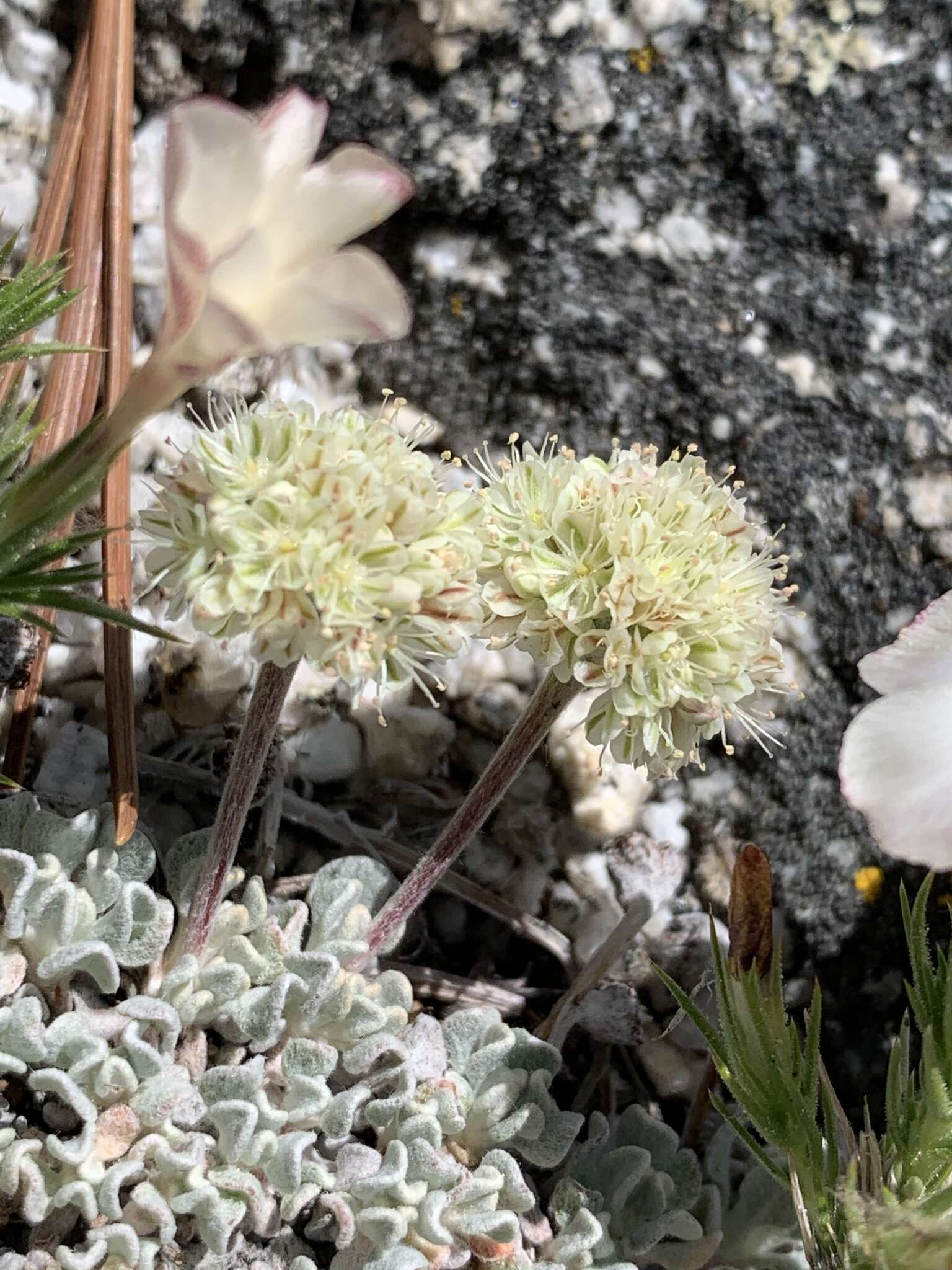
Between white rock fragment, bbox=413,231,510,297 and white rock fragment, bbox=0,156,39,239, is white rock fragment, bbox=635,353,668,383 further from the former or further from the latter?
white rock fragment, bbox=0,156,39,239

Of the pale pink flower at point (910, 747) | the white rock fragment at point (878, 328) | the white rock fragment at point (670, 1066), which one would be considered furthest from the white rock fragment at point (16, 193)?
the white rock fragment at point (670, 1066)

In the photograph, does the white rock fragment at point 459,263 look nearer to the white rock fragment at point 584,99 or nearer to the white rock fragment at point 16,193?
the white rock fragment at point 584,99

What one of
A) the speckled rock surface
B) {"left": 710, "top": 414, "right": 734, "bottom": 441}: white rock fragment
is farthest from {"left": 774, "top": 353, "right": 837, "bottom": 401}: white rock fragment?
{"left": 710, "top": 414, "right": 734, "bottom": 441}: white rock fragment

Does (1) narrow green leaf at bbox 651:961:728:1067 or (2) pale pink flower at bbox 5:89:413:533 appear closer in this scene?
(2) pale pink flower at bbox 5:89:413:533

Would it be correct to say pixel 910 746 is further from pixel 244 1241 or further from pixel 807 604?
pixel 244 1241

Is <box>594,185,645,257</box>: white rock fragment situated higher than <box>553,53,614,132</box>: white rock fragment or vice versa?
<box>553,53,614,132</box>: white rock fragment

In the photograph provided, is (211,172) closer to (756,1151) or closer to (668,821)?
(756,1151)

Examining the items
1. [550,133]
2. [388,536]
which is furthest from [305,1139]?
[550,133]

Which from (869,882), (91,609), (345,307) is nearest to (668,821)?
(869,882)
